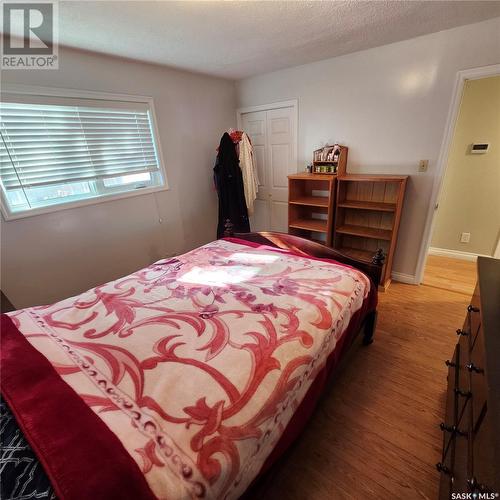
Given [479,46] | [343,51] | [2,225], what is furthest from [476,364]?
[2,225]

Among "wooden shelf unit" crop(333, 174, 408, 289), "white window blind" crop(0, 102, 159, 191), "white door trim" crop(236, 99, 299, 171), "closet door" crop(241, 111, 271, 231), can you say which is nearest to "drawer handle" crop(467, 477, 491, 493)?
"wooden shelf unit" crop(333, 174, 408, 289)

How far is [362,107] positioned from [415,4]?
92cm

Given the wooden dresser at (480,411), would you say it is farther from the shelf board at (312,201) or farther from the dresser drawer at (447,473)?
the shelf board at (312,201)

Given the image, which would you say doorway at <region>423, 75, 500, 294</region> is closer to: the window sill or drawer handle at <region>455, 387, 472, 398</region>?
drawer handle at <region>455, 387, 472, 398</region>

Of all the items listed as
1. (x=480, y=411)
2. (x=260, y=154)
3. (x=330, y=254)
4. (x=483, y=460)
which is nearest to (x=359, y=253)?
(x=330, y=254)

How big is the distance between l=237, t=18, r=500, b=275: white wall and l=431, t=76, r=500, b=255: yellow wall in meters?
0.97

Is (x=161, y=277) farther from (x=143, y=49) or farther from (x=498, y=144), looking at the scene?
(x=498, y=144)

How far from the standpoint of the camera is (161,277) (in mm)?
1669

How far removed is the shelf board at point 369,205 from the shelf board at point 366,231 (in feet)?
0.82

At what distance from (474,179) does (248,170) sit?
269cm

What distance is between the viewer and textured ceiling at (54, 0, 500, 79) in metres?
1.54

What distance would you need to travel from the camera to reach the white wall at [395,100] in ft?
6.59

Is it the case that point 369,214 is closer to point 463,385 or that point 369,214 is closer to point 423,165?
point 423,165

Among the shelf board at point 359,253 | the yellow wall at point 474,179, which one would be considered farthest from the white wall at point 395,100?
the yellow wall at point 474,179
